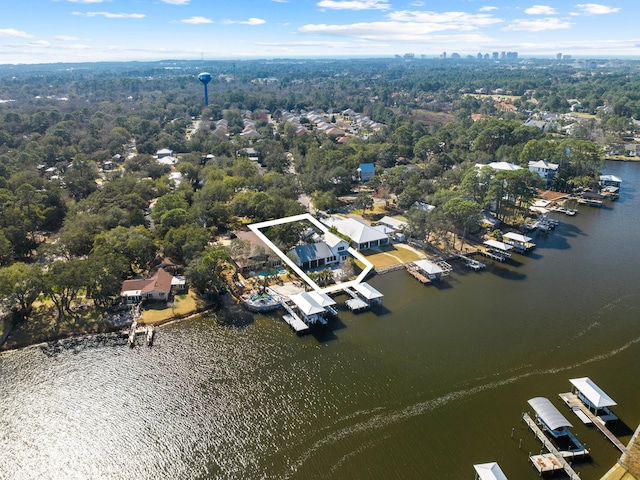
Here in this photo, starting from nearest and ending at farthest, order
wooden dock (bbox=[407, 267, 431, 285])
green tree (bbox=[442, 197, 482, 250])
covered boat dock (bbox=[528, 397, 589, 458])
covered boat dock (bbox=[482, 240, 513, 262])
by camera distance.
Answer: covered boat dock (bbox=[528, 397, 589, 458])
wooden dock (bbox=[407, 267, 431, 285])
green tree (bbox=[442, 197, 482, 250])
covered boat dock (bbox=[482, 240, 513, 262])

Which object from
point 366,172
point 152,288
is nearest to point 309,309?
point 152,288

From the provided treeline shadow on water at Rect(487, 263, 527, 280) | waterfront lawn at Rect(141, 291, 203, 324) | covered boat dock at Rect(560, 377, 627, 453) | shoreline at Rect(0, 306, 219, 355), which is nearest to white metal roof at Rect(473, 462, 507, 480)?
covered boat dock at Rect(560, 377, 627, 453)

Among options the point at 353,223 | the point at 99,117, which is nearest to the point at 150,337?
the point at 353,223

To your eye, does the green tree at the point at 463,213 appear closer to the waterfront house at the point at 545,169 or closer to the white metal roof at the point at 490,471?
the white metal roof at the point at 490,471

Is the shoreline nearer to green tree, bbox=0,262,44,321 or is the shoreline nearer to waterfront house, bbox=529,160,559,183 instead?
green tree, bbox=0,262,44,321

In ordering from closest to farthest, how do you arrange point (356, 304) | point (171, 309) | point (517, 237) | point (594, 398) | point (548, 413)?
point (548, 413)
point (594, 398)
point (171, 309)
point (356, 304)
point (517, 237)

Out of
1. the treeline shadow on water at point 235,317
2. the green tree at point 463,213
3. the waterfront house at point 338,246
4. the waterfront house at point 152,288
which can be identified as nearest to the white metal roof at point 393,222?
the green tree at point 463,213

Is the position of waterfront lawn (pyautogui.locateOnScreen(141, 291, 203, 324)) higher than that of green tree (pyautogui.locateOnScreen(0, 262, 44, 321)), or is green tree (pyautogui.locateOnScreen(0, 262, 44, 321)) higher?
green tree (pyautogui.locateOnScreen(0, 262, 44, 321))

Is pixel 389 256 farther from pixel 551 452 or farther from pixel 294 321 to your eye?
pixel 551 452
